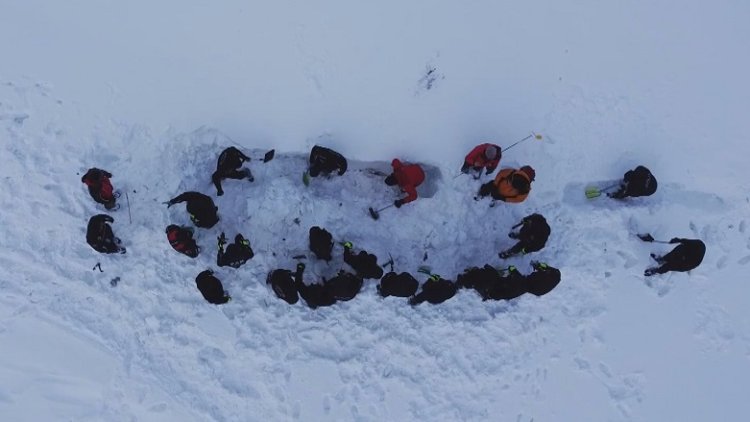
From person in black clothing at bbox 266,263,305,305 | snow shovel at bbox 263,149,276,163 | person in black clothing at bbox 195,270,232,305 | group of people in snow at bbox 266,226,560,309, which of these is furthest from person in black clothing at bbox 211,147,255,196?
person in black clothing at bbox 266,263,305,305

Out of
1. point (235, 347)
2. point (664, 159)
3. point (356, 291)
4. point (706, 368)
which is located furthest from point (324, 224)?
point (706, 368)

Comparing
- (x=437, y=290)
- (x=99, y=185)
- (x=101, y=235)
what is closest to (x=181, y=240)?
(x=101, y=235)

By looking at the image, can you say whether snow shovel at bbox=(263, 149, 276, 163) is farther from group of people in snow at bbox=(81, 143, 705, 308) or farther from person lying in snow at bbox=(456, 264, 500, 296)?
person lying in snow at bbox=(456, 264, 500, 296)

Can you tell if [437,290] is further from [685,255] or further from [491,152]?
[685,255]

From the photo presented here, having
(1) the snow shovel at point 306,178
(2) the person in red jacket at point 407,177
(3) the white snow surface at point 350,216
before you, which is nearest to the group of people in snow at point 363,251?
(2) the person in red jacket at point 407,177

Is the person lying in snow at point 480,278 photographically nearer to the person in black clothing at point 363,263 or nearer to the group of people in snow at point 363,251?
the group of people in snow at point 363,251

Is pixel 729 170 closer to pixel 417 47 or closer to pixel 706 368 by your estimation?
pixel 706 368
